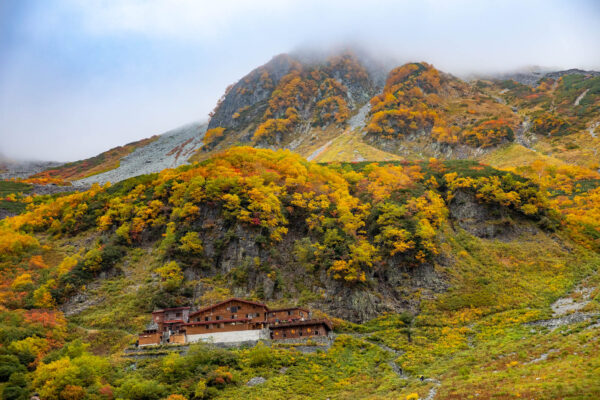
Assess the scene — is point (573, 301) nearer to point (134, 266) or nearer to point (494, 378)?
point (494, 378)

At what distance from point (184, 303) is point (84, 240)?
28.5 meters

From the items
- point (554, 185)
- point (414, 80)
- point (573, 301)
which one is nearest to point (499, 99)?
point (414, 80)

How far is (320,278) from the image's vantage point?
62.6 metres

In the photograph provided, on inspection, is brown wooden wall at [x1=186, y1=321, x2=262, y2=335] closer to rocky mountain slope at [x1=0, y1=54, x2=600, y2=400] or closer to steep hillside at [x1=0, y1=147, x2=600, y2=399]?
rocky mountain slope at [x1=0, y1=54, x2=600, y2=400]

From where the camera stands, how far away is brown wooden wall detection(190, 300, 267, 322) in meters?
52.2

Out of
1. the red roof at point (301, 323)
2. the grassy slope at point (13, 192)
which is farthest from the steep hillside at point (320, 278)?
the grassy slope at point (13, 192)

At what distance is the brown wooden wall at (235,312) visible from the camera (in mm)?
52250

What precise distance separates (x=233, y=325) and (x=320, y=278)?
661 inches

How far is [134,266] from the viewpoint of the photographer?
65.6 metres

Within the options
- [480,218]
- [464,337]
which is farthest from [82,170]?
[464,337]

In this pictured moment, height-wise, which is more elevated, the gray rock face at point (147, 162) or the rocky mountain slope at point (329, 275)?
the gray rock face at point (147, 162)

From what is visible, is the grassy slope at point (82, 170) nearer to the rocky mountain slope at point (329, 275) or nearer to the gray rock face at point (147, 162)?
the gray rock face at point (147, 162)

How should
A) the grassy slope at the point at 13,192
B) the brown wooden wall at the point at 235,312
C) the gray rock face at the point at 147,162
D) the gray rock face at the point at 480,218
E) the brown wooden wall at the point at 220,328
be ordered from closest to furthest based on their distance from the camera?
the brown wooden wall at the point at 220,328
the brown wooden wall at the point at 235,312
the gray rock face at the point at 480,218
the grassy slope at the point at 13,192
the gray rock face at the point at 147,162

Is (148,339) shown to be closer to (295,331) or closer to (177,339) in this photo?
(177,339)
